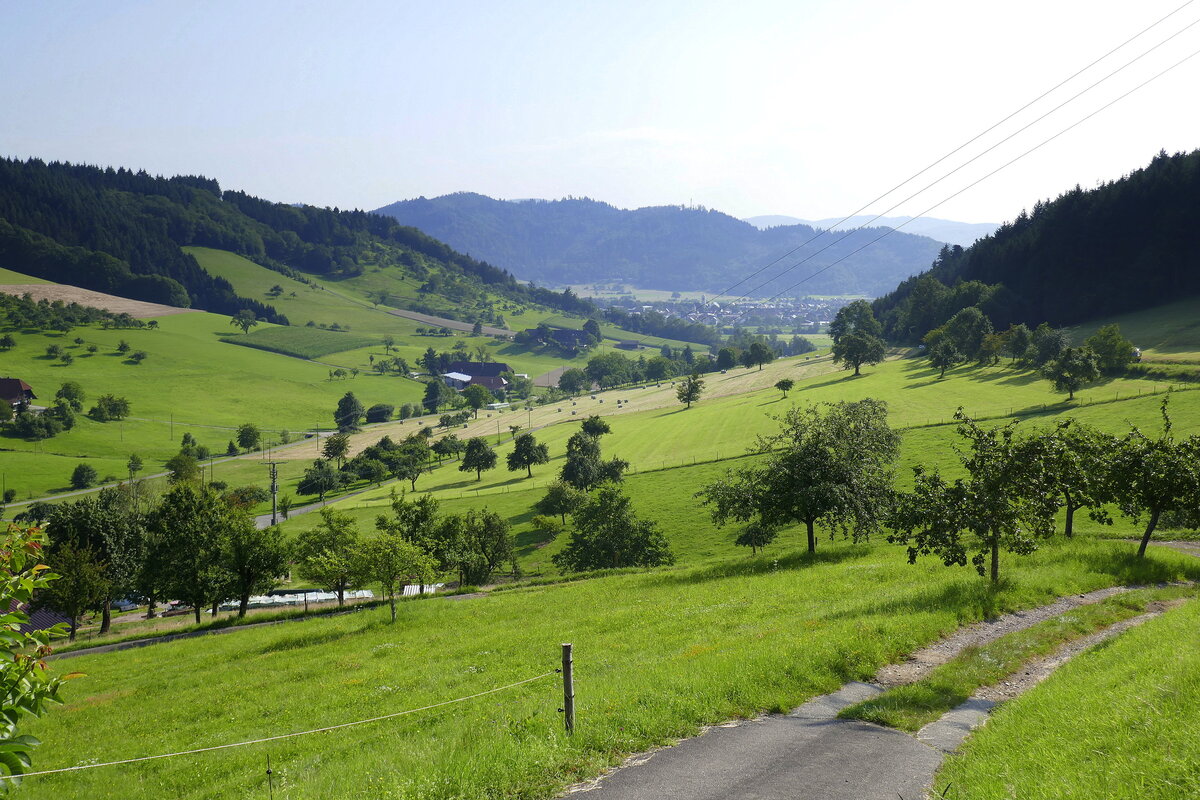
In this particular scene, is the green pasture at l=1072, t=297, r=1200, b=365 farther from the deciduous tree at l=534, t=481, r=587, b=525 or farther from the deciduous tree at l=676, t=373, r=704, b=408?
the deciduous tree at l=534, t=481, r=587, b=525

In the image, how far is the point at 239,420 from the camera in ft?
619

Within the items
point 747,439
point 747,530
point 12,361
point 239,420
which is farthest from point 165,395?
point 747,530

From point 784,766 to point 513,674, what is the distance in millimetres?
13237

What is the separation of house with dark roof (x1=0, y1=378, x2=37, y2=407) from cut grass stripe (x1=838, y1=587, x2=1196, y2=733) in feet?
674

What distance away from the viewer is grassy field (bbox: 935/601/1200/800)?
10.0 m

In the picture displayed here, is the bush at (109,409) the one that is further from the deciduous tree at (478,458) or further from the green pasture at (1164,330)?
the green pasture at (1164,330)

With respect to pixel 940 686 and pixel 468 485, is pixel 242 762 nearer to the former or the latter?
pixel 940 686

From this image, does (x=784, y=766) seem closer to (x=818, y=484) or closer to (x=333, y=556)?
(x=818, y=484)

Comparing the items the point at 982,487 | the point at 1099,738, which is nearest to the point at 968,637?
the point at 982,487

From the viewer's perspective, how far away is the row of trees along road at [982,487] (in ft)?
81.1

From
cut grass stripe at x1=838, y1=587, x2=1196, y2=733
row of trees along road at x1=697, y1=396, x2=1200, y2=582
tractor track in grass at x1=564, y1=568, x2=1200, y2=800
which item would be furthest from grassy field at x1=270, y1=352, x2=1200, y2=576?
tractor track in grass at x1=564, y1=568, x2=1200, y2=800

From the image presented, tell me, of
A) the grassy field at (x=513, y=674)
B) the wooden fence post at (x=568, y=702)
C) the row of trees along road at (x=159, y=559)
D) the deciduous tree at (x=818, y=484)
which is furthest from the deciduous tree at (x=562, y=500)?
the wooden fence post at (x=568, y=702)

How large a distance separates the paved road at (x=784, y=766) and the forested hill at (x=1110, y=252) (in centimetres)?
18207

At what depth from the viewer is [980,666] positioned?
57.4 ft
